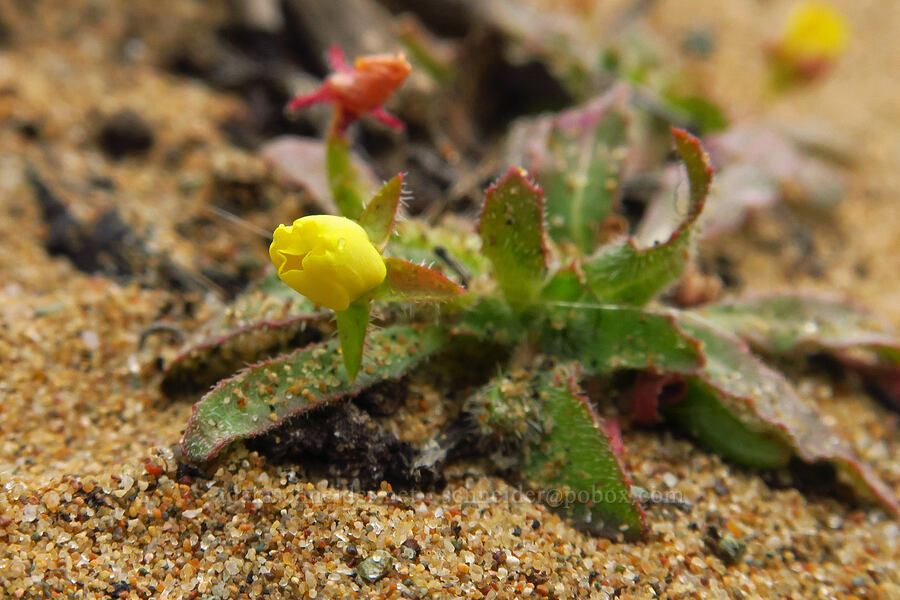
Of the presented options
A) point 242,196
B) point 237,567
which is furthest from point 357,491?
point 242,196

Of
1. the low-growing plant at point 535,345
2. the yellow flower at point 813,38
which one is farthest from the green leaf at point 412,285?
the yellow flower at point 813,38

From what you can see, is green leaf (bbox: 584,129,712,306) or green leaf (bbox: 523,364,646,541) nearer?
green leaf (bbox: 523,364,646,541)

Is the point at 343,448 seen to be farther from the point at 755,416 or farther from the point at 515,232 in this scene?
the point at 755,416

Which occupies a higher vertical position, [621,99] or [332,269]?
[621,99]

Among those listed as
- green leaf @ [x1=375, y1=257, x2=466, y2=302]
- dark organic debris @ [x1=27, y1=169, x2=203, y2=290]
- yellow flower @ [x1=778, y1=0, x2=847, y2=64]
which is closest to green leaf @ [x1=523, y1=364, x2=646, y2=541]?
green leaf @ [x1=375, y1=257, x2=466, y2=302]

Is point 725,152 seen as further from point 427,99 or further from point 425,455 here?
point 425,455

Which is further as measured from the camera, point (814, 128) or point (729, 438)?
point (814, 128)

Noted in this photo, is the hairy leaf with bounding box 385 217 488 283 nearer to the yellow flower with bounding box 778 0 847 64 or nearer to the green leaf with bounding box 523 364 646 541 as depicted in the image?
the green leaf with bounding box 523 364 646 541
